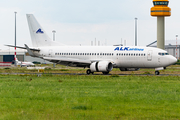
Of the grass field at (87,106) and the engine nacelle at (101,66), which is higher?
the engine nacelle at (101,66)

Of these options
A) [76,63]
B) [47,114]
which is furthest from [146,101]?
[76,63]

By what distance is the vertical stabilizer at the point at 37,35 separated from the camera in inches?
1909

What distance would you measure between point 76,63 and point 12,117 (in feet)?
107

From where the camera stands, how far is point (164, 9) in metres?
91.2

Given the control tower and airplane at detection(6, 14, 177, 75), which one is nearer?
airplane at detection(6, 14, 177, 75)

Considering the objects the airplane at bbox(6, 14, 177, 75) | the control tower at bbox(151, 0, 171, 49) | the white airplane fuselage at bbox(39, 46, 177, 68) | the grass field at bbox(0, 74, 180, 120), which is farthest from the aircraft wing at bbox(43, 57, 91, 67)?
the control tower at bbox(151, 0, 171, 49)

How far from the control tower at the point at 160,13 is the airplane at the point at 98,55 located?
50.5 meters

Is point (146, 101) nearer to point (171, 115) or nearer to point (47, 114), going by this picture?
point (171, 115)

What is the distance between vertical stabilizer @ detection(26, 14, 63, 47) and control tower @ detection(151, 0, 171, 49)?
50690mm

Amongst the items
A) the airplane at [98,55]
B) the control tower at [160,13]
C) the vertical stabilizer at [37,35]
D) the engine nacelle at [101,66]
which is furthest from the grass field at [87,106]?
the control tower at [160,13]

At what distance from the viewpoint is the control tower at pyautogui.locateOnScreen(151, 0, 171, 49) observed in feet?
299

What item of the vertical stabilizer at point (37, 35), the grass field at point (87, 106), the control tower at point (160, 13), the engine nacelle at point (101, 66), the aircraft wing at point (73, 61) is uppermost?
the control tower at point (160, 13)

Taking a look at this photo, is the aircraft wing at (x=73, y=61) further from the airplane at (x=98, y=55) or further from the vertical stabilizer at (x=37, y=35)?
the vertical stabilizer at (x=37, y=35)

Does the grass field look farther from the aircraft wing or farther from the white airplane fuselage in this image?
the aircraft wing
